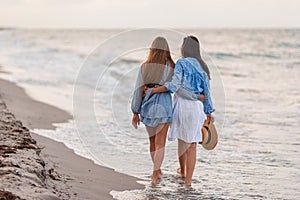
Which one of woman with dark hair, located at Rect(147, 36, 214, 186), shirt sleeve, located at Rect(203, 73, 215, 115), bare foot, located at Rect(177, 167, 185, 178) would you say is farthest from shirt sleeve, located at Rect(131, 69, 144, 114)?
bare foot, located at Rect(177, 167, 185, 178)

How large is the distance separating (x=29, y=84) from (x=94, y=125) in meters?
6.94

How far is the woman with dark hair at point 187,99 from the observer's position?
5883 mm

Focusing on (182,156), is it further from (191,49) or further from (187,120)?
(191,49)

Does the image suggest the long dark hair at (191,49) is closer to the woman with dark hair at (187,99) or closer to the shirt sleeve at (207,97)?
the woman with dark hair at (187,99)

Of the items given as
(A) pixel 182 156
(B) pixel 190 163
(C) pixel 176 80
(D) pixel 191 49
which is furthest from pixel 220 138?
(C) pixel 176 80

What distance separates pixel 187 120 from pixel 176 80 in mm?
527

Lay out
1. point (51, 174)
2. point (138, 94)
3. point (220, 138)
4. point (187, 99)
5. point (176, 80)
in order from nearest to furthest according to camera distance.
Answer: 1. point (51, 174)
2. point (176, 80)
3. point (187, 99)
4. point (138, 94)
5. point (220, 138)

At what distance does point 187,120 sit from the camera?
6.04 metres

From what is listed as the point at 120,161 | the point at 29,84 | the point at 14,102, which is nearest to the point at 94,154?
the point at 120,161

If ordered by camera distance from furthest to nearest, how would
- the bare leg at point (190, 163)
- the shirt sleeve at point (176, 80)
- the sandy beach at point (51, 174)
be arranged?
1. the bare leg at point (190, 163)
2. the shirt sleeve at point (176, 80)
3. the sandy beach at point (51, 174)

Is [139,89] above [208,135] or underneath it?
above

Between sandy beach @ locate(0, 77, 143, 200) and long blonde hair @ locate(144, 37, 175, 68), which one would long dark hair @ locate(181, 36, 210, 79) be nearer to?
long blonde hair @ locate(144, 37, 175, 68)

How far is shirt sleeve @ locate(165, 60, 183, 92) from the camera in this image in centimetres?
584

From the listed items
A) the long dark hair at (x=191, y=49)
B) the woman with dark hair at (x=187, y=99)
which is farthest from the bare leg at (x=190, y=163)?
the long dark hair at (x=191, y=49)
